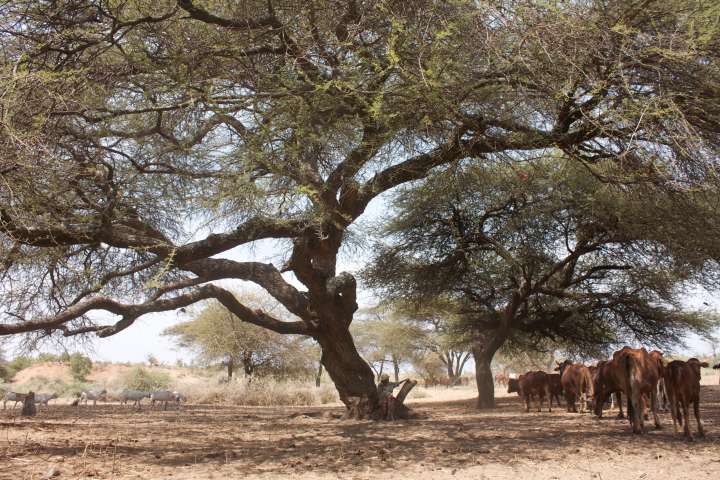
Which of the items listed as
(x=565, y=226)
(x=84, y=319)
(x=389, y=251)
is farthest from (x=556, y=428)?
(x=84, y=319)

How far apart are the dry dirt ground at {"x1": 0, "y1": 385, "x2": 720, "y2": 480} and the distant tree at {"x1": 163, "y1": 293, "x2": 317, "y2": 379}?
22.0 meters

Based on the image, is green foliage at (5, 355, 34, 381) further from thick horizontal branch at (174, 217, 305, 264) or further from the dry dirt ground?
thick horizontal branch at (174, 217, 305, 264)

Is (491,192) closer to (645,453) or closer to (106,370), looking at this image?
(645,453)

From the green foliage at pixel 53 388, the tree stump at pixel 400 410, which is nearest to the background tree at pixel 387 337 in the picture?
the green foliage at pixel 53 388

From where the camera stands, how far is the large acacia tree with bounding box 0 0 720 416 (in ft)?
18.4

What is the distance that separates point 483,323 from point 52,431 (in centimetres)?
1270

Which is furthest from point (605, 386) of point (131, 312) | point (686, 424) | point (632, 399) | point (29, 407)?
point (29, 407)

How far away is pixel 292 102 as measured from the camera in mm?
6840

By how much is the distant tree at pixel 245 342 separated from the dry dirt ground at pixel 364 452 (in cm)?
2197

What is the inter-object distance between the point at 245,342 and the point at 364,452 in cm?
2583

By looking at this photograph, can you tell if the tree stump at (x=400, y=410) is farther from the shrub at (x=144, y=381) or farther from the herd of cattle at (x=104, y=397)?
the shrub at (x=144, y=381)

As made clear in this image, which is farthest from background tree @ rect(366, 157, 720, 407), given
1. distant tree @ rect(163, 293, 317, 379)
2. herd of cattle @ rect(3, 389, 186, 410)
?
distant tree @ rect(163, 293, 317, 379)

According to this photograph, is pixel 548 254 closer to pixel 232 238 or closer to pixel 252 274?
pixel 252 274

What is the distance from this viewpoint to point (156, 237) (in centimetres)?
939
